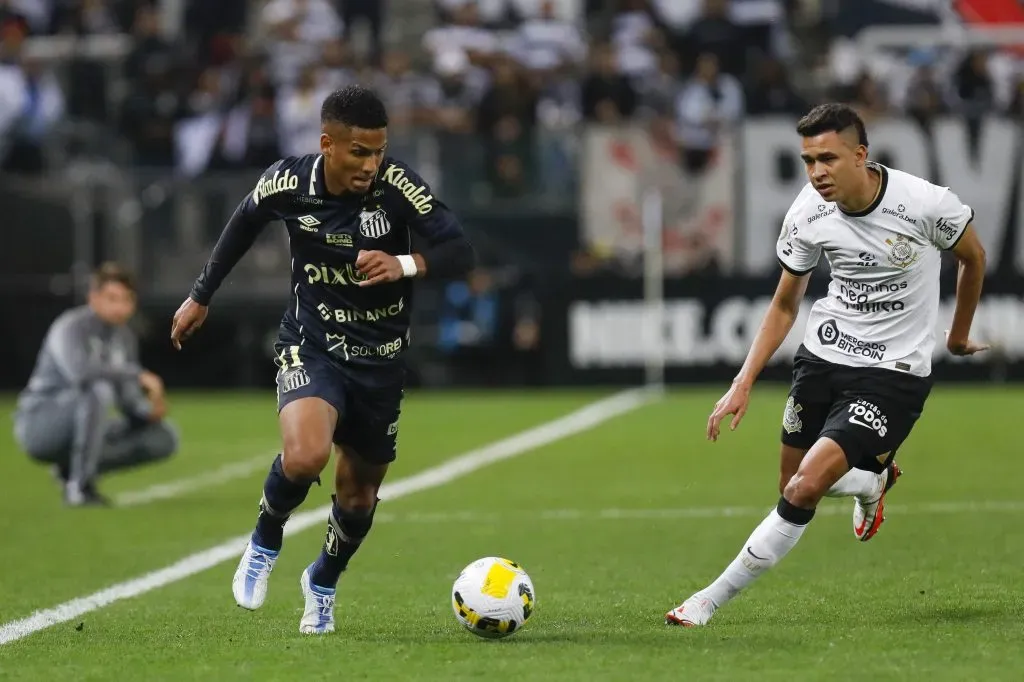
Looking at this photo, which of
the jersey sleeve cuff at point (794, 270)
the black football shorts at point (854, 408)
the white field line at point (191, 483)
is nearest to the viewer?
the black football shorts at point (854, 408)

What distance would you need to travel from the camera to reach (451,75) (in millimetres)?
23609

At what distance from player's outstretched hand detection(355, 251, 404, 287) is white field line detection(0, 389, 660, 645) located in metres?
1.99

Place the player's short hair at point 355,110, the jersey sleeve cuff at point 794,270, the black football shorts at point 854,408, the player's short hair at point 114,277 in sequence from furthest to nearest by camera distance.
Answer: the player's short hair at point 114,277 < the jersey sleeve cuff at point 794,270 < the black football shorts at point 854,408 < the player's short hair at point 355,110

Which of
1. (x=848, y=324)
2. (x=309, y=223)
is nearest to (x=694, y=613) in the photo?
(x=848, y=324)

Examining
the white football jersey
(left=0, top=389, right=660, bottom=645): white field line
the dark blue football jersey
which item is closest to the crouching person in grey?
(left=0, top=389, right=660, bottom=645): white field line

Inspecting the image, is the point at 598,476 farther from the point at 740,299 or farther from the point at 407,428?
the point at 740,299

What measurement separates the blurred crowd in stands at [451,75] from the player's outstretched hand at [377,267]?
14.5 metres

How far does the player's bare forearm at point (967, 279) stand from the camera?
7047 millimetres

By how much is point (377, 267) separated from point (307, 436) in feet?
2.21

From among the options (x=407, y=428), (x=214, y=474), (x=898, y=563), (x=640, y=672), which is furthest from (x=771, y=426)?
(x=640, y=672)

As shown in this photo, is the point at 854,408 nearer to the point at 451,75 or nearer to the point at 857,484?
the point at 857,484

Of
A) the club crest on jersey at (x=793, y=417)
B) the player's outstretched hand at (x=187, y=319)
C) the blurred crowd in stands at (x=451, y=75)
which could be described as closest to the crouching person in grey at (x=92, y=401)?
the player's outstretched hand at (x=187, y=319)

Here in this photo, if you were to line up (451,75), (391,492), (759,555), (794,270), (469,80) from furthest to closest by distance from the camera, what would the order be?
(469,80) < (451,75) < (391,492) < (794,270) < (759,555)

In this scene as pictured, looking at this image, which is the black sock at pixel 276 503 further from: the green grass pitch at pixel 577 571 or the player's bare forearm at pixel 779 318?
the player's bare forearm at pixel 779 318
